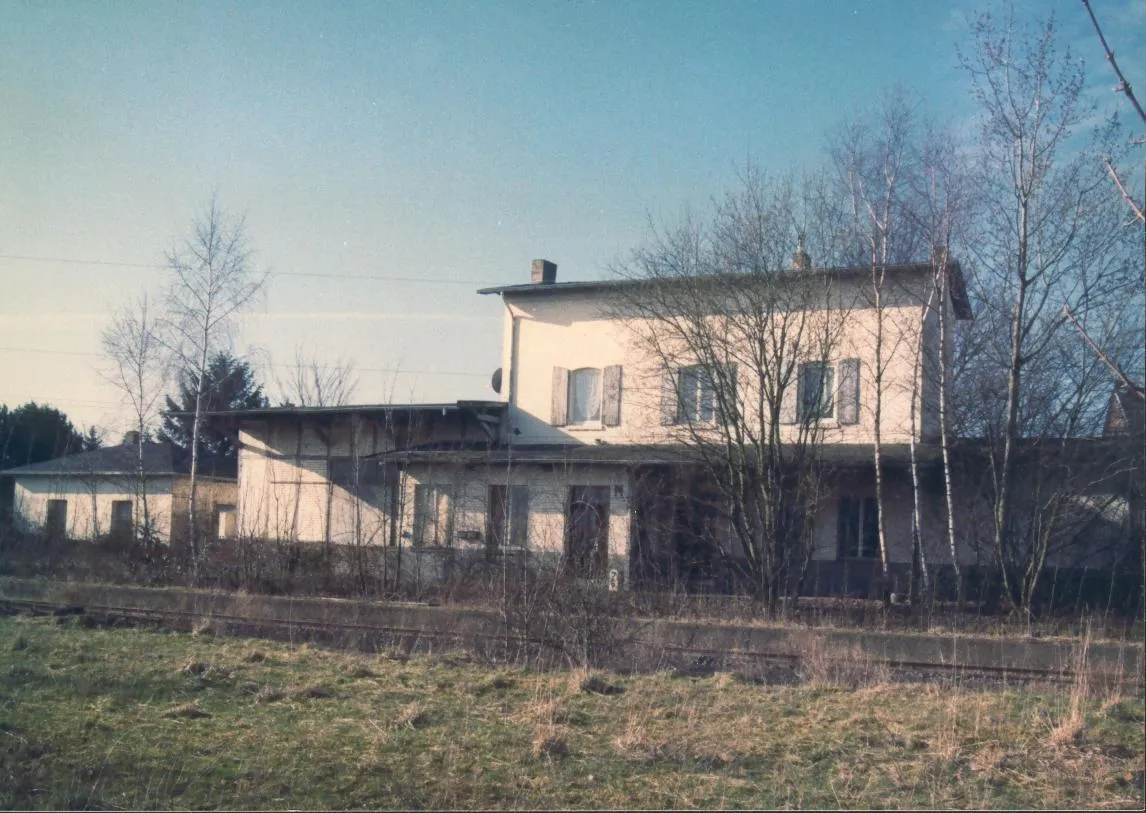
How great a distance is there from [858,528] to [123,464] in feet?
90.6

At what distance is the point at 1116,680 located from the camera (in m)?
8.70

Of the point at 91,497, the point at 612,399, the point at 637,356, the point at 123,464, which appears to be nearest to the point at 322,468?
the point at 612,399

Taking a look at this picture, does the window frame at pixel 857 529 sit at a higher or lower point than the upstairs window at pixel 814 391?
lower

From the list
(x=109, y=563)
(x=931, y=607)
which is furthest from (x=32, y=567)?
(x=931, y=607)

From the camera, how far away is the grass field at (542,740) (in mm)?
5930

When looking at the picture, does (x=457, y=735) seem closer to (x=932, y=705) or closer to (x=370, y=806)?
(x=370, y=806)

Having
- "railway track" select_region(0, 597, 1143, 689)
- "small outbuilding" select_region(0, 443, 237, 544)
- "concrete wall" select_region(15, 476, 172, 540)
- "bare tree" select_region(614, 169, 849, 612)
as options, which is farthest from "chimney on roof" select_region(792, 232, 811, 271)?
"concrete wall" select_region(15, 476, 172, 540)

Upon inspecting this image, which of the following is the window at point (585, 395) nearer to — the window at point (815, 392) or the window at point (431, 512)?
the window at point (431, 512)

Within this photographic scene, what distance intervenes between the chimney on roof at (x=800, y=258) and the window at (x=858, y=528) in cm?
753

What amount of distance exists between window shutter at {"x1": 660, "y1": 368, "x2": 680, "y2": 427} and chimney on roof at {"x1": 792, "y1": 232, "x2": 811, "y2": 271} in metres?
3.83

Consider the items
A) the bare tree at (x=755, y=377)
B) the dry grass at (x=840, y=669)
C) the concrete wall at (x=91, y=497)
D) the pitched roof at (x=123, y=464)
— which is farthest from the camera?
the pitched roof at (x=123, y=464)

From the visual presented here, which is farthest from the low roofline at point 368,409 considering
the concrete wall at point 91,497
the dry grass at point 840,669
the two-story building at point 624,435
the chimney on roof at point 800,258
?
the dry grass at point 840,669

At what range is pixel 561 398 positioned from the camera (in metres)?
29.0

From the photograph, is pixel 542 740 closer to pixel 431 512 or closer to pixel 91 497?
pixel 431 512
